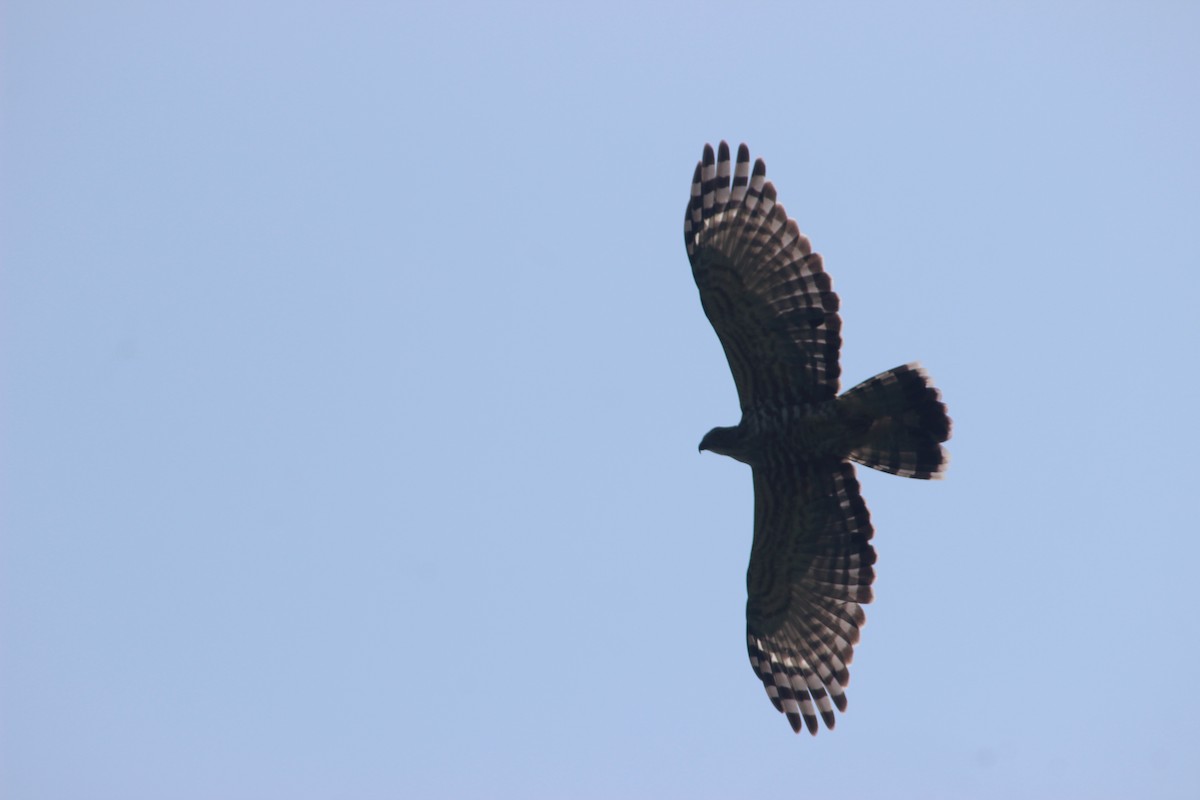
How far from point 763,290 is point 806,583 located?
2.68 metres

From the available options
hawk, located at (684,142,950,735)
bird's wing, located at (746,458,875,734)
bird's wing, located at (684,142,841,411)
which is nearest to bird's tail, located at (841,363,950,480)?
hawk, located at (684,142,950,735)

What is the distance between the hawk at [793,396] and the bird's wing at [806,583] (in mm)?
13

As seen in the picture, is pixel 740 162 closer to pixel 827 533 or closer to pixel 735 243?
pixel 735 243

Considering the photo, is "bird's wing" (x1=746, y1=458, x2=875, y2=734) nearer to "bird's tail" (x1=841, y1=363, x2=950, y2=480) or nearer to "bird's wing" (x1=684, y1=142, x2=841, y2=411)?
"bird's tail" (x1=841, y1=363, x2=950, y2=480)

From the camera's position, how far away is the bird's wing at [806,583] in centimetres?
1175

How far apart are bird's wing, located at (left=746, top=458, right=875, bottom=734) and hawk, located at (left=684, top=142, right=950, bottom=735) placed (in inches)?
0.5

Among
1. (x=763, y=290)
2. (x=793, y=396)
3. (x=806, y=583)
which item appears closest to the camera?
(x=763, y=290)

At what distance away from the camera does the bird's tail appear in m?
10.9

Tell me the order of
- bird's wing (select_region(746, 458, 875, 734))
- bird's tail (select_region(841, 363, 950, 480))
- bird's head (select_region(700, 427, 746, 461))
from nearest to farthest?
bird's tail (select_region(841, 363, 950, 480)) → bird's head (select_region(700, 427, 746, 461)) → bird's wing (select_region(746, 458, 875, 734))

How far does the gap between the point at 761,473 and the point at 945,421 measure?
5.14 ft

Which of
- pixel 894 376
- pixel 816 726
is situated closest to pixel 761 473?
pixel 894 376

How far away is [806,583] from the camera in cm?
1214

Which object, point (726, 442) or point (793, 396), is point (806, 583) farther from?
point (793, 396)

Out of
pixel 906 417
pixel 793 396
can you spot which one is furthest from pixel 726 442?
pixel 906 417
